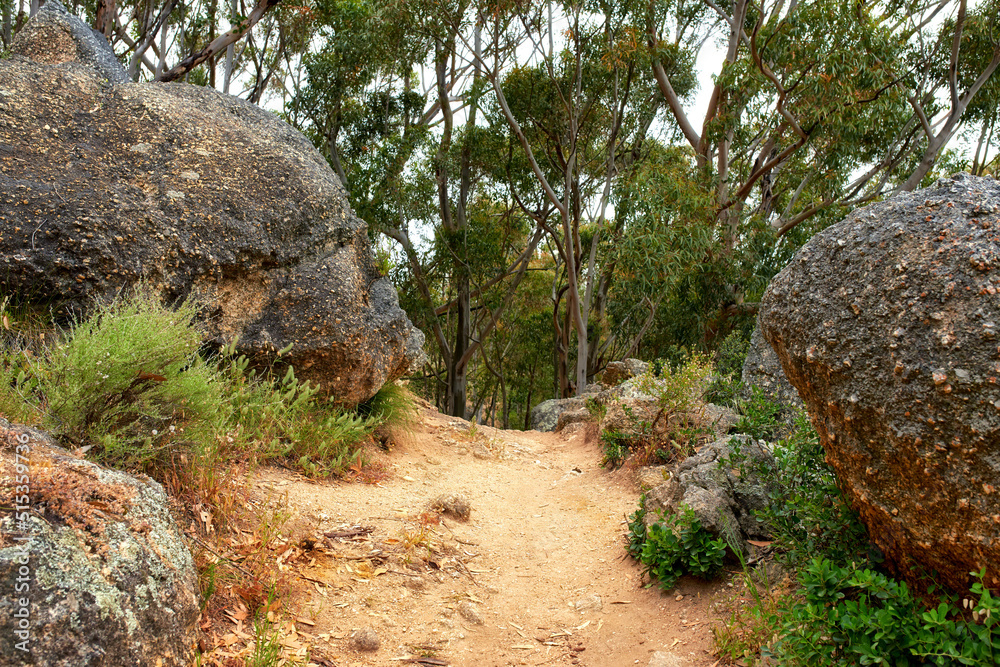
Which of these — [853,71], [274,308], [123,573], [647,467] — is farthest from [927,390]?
[853,71]

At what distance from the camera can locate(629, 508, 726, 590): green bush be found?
11.5 feet

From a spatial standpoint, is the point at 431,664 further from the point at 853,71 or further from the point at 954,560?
the point at 853,71

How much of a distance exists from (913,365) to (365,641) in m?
2.48

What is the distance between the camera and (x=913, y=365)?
2.24 metres

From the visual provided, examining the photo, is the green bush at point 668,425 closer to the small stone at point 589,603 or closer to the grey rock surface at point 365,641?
the small stone at point 589,603

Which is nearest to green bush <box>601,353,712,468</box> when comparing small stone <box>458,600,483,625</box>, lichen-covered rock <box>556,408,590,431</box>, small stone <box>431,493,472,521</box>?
small stone <box>431,493,472,521</box>

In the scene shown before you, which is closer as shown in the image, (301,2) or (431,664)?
(431,664)

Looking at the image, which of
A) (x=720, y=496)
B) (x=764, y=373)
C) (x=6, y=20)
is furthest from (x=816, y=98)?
(x=6, y=20)

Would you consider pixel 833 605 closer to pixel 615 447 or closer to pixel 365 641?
pixel 365 641

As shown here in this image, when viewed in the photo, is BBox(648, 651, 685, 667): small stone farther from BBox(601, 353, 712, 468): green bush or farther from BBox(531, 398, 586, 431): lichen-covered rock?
BBox(531, 398, 586, 431): lichen-covered rock

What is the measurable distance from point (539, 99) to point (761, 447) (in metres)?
11.7

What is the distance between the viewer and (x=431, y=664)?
2.96m

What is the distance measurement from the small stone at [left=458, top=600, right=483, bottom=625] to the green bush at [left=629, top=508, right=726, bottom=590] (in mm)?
983

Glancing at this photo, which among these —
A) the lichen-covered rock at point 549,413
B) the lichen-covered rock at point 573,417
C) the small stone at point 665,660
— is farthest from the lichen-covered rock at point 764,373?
the lichen-covered rock at point 549,413
